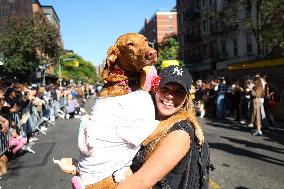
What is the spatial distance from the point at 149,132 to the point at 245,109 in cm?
1459

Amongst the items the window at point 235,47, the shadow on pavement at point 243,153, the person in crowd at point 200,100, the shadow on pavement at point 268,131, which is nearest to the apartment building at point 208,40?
the window at point 235,47

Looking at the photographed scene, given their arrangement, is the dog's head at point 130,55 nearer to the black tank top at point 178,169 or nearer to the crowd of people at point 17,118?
the black tank top at point 178,169

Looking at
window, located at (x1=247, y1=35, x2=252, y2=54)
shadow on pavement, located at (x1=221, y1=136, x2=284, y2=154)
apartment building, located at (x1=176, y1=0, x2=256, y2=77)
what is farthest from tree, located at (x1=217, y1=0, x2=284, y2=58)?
shadow on pavement, located at (x1=221, y1=136, x2=284, y2=154)

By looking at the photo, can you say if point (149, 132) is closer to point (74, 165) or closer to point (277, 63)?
point (74, 165)

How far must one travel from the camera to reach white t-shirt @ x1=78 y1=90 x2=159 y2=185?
197 centimetres

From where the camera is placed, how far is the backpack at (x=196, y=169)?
197 cm

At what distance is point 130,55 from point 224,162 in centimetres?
637

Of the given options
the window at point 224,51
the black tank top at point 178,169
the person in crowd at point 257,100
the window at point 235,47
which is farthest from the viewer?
the window at point 224,51

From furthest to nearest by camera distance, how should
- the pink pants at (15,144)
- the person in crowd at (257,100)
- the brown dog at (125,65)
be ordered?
the person in crowd at (257,100) → the pink pants at (15,144) → the brown dog at (125,65)

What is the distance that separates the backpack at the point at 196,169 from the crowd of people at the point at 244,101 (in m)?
9.49

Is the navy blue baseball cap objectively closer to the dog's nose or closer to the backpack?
the dog's nose

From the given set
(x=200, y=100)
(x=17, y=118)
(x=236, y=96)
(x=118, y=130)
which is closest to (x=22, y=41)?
(x=200, y=100)

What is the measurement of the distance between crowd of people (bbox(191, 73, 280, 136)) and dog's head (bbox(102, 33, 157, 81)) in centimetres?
948

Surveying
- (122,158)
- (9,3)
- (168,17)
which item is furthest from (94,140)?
(168,17)
